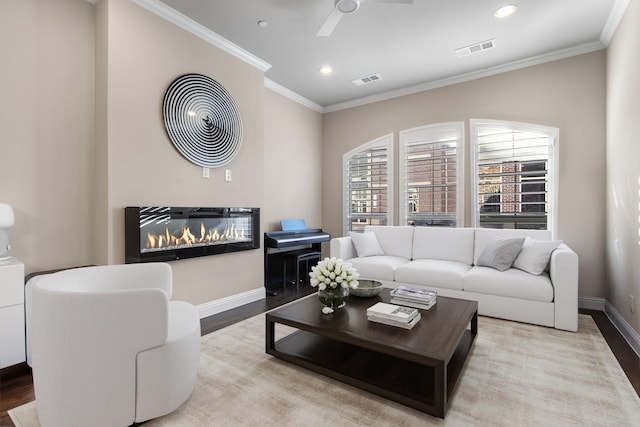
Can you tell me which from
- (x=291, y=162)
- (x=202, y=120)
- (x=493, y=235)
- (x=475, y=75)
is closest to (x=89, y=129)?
(x=202, y=120)

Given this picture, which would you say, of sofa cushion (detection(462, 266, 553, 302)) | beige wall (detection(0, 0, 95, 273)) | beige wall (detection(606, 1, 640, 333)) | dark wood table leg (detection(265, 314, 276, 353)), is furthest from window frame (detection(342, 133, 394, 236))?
beige wall (detection(0, 0, 95, 273))

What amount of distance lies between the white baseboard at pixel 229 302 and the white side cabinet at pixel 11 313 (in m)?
1.37

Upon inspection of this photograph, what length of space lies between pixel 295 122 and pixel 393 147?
1657 mm

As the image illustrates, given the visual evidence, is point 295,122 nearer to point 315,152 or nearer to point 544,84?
point 315,152

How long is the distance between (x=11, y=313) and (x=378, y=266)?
3268 millimetres

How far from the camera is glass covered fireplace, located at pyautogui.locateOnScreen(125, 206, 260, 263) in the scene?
271 centimetres

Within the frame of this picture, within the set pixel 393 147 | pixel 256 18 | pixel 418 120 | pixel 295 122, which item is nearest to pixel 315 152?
pixel 295 122

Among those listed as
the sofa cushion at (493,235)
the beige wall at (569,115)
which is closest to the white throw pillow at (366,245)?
the sofa cushion at (493,235)

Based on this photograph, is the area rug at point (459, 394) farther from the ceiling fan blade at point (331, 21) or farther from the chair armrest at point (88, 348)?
the ceiling fan blade at point (331, 21)

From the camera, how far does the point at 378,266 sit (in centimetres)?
383

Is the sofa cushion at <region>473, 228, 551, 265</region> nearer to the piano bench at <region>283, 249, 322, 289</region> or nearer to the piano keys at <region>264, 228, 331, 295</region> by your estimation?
the piano keys at <region>264, 228, 331, 295</region>

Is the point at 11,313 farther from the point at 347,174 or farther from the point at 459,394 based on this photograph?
the point at 347,174

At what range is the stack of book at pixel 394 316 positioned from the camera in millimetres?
2004

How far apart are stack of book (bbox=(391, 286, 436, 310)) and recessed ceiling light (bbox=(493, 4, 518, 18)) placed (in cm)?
271
